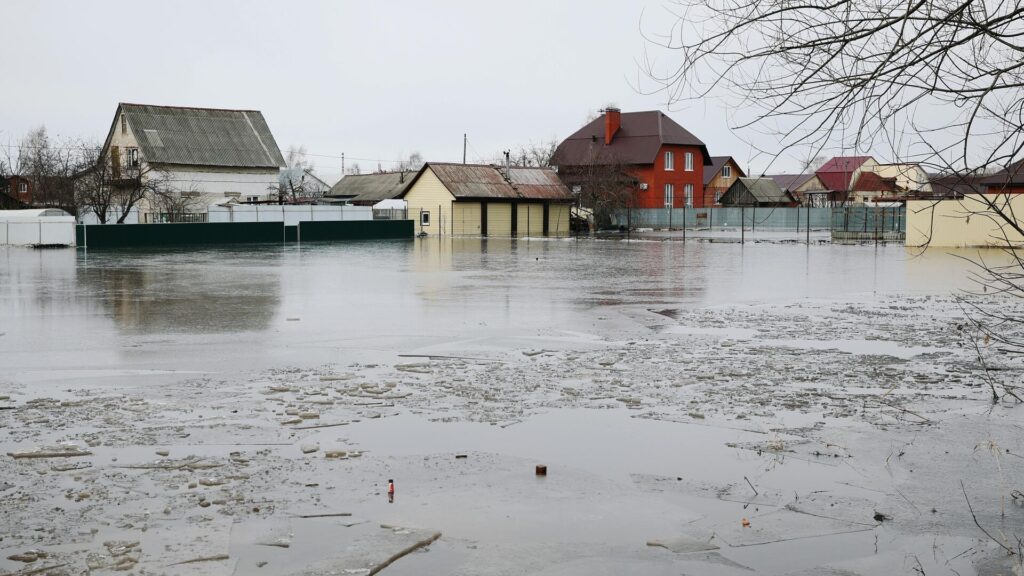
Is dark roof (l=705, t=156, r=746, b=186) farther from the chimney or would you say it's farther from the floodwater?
the floodwater

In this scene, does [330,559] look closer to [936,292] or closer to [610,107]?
[936,292]

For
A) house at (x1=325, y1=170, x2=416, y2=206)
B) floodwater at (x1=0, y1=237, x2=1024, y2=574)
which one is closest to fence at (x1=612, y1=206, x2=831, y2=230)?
house at (x1=325, y1=170, x2=416, y2=206)

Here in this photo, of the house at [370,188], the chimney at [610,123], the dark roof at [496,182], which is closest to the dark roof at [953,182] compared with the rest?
the dark roof at [496,182]

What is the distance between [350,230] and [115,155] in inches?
735

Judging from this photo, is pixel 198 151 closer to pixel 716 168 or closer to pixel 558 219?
pixel 558 219

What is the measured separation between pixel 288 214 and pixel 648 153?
107ft

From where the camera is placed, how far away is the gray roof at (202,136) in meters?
71.9

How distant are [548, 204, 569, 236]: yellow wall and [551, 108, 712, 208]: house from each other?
658cm

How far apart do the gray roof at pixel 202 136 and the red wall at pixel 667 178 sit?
29.0 m

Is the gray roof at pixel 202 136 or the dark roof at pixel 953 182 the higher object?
the gray roof at pixel 202 136

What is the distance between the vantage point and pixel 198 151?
73.2 metres

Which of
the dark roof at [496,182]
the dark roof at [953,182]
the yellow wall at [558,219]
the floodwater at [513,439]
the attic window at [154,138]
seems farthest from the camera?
the yellow wall at [558,219]

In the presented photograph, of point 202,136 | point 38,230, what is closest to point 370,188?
point 202,136

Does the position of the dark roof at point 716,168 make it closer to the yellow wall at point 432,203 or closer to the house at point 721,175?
the house at point 721,175
